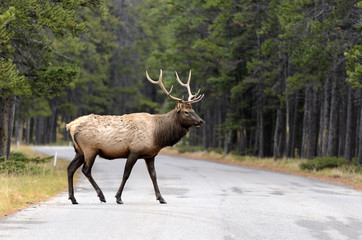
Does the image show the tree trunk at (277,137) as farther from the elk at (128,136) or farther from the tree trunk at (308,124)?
the elk at (128,136)

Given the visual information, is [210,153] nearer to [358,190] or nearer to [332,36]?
[332,36]

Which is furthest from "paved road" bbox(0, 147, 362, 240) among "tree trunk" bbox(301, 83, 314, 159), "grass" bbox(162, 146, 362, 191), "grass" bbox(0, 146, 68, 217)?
"tree trunk" bbox(301, 83, 314, 159)

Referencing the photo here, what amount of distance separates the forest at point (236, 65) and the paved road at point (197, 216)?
211 inches

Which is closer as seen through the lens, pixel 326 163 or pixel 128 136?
pixel 128 136

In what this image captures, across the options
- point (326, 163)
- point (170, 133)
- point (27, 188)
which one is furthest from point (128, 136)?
point (326, 163)

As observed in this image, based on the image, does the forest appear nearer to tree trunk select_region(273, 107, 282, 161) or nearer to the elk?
tree trunk select_region(273, 107, 282, 161)

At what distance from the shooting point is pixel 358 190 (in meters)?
16.9

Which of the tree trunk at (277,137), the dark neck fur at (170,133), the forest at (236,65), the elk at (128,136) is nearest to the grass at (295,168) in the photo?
the tree trunk at (277,137)

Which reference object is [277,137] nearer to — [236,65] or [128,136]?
[236,65]

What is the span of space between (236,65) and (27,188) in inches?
890

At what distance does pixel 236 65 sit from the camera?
114 feet

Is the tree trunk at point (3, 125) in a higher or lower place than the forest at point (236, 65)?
lower

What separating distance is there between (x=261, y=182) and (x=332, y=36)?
29.7 ft

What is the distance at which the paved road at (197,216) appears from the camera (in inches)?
330
